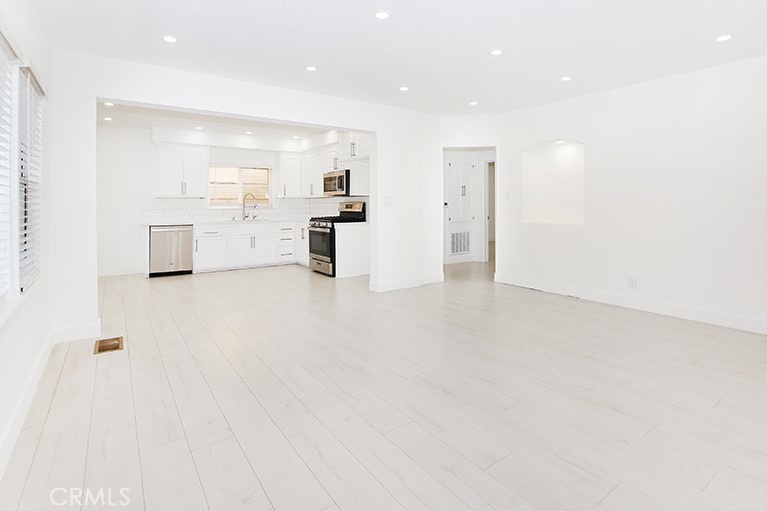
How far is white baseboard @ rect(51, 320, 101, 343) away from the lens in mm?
3664

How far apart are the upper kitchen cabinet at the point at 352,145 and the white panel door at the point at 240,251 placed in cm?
238

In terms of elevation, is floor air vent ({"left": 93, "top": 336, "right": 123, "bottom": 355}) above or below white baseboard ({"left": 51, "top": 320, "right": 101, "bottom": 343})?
below

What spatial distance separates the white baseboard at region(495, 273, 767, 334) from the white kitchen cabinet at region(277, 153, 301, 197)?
4975mm

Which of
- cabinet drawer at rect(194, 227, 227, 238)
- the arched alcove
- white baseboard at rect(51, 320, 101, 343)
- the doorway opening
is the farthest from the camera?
the doorway opening

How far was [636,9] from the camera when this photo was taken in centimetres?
298

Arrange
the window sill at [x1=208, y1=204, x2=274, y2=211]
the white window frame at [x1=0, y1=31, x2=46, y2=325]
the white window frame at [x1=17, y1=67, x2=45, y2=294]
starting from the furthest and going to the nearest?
the window sill at [x1=208, y1=204, x2=274, y2=211], the white window frame at [x1=17, y1=67, x2=45, y2=294], the white window frame at [x1=0, y1=31, x2=46, y2=325]

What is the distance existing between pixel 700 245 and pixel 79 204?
6.00 metres

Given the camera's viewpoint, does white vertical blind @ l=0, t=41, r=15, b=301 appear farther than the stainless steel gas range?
No

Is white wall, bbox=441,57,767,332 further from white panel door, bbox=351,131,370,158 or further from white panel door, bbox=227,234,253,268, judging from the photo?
white panel door, bbox=227,234,253,268

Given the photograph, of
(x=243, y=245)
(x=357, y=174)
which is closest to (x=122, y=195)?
(x=243, y=245)

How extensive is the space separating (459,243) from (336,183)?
3.10m

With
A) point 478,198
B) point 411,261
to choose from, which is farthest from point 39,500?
point 478,198

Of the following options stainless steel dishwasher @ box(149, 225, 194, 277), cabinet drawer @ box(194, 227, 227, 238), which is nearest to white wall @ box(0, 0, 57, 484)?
stainless steel dishwasher @ box(149, 225, 194, 277)

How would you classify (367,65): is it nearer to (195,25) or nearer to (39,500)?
(195,25)
